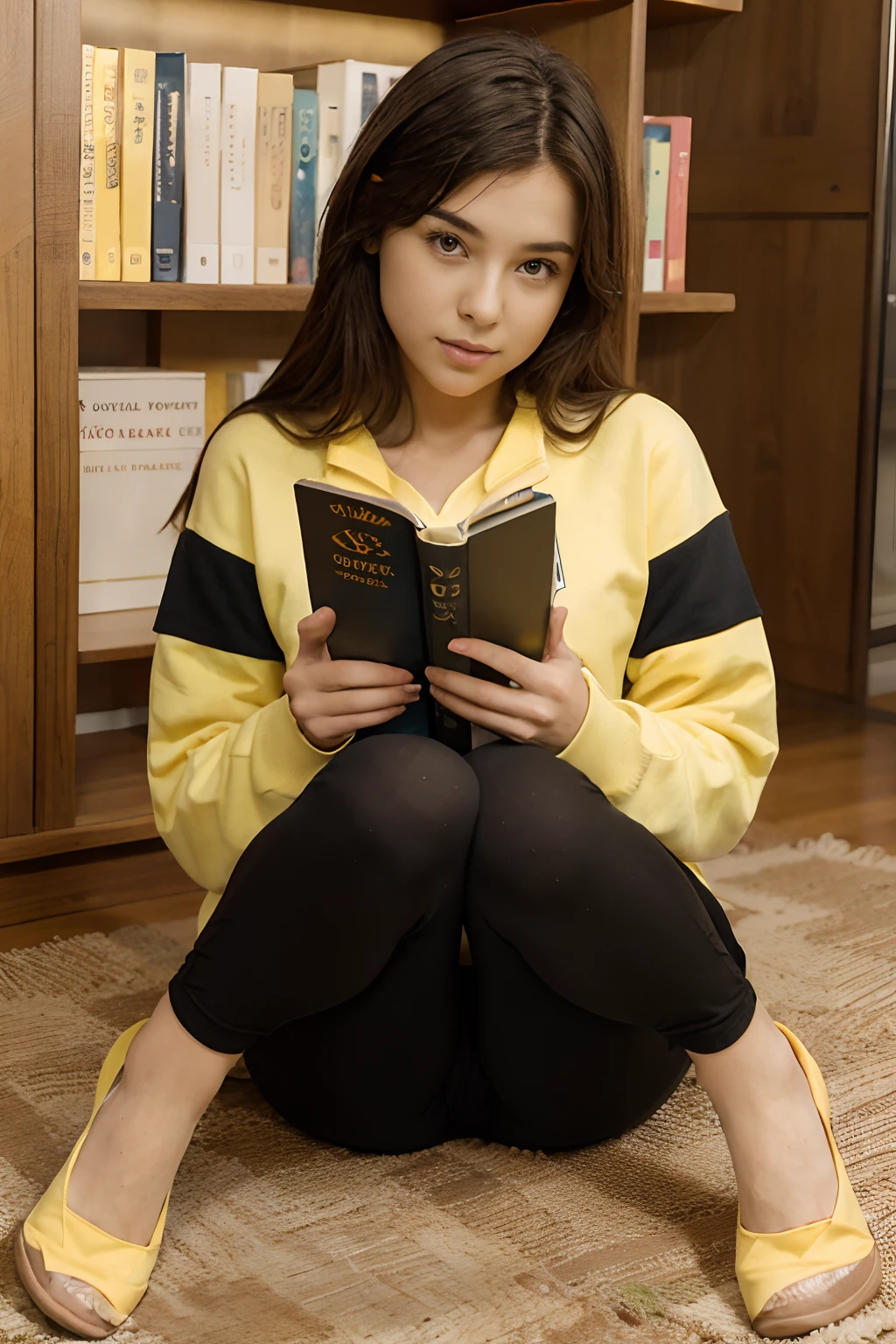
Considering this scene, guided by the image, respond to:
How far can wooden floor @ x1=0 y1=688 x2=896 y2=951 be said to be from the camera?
1683 millimetres

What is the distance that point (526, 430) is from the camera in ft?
3.83

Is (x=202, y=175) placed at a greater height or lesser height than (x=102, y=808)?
greater

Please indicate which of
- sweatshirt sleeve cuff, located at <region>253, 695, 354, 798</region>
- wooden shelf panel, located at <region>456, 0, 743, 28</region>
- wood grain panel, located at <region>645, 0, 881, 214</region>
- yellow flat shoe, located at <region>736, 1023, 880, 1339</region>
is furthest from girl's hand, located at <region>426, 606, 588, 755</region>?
wood grain panel, located at <region>645, 0, 881, 214</region>

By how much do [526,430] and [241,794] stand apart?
0.37 metres

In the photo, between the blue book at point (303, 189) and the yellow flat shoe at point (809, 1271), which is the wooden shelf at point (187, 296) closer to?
the blue book at point (303, 189)

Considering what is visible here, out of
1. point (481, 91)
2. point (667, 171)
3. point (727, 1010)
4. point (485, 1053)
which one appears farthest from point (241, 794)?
point (667, 171)

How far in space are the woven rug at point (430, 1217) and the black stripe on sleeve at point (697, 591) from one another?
16.2 inches

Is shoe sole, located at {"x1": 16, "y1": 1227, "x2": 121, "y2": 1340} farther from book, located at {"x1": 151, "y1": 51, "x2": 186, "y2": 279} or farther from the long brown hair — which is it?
book, located at {"x1": 151, "y1": 51, "x2": 186, "y2": 279}

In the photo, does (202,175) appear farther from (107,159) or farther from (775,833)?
(775,833)

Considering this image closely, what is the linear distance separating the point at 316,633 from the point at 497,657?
0.12 meters

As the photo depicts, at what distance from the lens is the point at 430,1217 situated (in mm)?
1062

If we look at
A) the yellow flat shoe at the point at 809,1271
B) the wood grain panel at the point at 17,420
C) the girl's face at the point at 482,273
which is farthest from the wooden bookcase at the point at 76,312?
the yellow flat shoe at the point at 809,1271

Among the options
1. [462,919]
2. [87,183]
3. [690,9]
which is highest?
[690,9]

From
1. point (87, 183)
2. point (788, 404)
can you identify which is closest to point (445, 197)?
point (87, 183)
